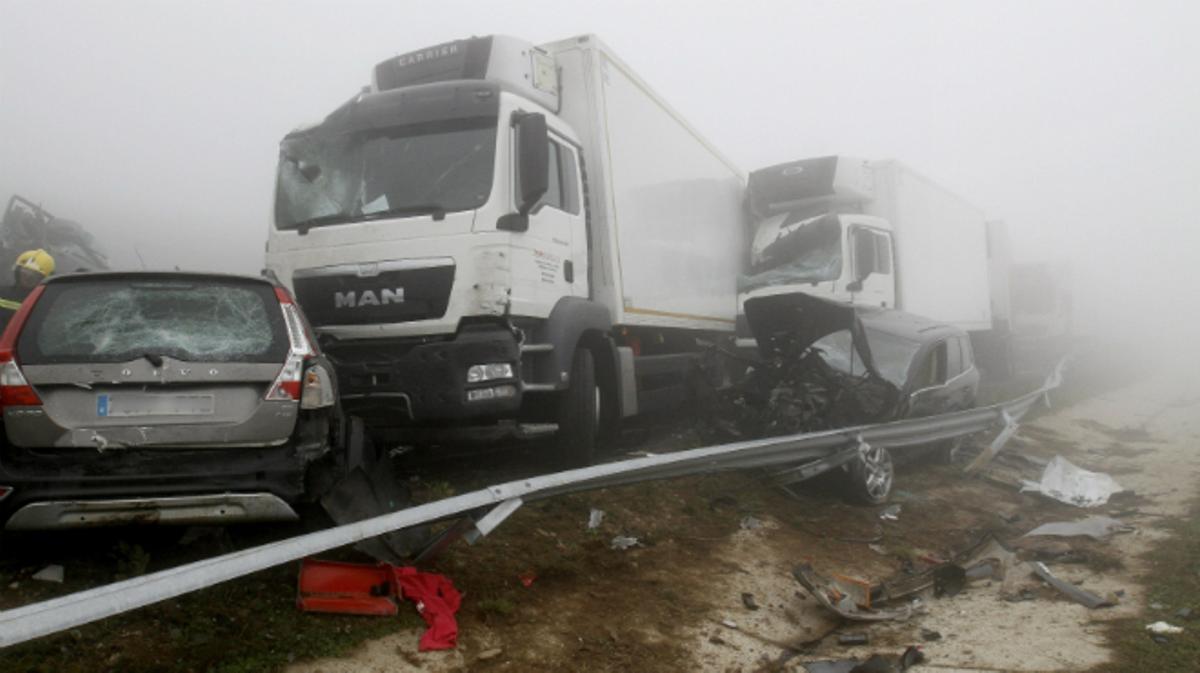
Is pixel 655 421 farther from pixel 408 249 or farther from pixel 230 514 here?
pixel 230 514

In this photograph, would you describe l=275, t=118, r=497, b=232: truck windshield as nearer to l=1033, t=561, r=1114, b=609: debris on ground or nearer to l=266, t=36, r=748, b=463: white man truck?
l=266, t=36, r=748, b=463: white man truck

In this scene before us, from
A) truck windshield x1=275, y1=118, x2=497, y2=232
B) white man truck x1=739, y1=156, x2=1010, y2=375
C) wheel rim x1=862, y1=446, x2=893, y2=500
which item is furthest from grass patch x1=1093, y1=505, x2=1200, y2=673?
white man truck x1=739, y1=156, x2=1010, y2=375

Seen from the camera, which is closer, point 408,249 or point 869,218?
point 408,249

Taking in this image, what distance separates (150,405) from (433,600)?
1627mm

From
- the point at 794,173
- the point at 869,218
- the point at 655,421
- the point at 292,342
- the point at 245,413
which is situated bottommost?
the point at 655,421

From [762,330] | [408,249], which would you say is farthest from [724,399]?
[408,249]

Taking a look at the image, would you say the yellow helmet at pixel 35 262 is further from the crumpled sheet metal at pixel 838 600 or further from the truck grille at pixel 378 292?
the crumpled sheet metal at pixel 838 600

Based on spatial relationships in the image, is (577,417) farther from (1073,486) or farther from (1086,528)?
(1073,486)

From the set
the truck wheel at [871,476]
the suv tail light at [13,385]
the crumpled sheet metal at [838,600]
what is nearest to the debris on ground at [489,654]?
the crumpled sheet metal at [838,600]

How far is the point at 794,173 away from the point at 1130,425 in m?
7.36

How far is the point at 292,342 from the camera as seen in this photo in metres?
4.41

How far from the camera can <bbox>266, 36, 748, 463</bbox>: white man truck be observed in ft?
19.1

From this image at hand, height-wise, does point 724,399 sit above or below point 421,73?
below

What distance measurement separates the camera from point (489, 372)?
5758mm
